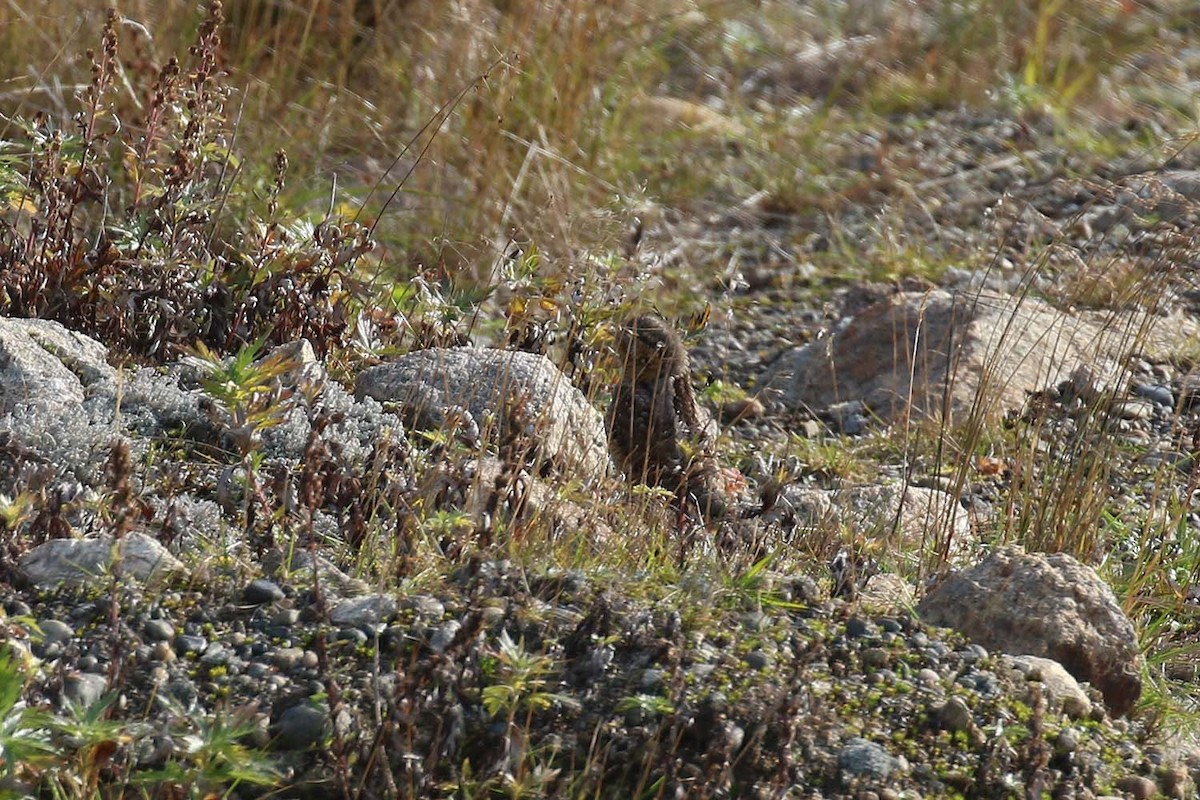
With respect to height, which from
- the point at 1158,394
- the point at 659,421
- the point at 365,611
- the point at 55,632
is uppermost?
the point at 1158,394

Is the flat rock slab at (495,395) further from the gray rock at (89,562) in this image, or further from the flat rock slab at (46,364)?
the gray rock at (89,562)

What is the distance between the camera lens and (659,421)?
3.73 meters

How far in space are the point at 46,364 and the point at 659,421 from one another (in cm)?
143

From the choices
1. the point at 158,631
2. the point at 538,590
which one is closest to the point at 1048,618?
the point at 538,590

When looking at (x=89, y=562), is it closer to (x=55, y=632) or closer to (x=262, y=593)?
(x=55, y=632)

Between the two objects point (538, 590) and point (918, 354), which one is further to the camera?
point (918, 354)

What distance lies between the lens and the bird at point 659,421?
3.63m

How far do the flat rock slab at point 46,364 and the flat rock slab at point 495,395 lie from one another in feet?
2.10

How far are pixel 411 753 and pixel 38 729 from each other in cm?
54

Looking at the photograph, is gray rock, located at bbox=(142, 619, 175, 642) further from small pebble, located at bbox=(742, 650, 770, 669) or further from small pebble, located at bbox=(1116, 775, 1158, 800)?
small pebble, located at bbox=(1116, 775, 1158, 800)

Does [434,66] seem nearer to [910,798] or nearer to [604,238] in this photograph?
[604,238]

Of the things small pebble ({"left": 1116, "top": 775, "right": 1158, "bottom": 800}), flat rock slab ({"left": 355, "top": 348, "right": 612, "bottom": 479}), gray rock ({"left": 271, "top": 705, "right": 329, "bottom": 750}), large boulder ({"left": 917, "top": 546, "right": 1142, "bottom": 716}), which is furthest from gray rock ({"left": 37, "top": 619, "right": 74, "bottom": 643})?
small pebble ({"left": 1116, "top": 775, "right": 1158, "bottom": 800})

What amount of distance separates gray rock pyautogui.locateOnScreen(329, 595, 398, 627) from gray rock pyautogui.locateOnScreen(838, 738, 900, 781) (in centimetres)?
79

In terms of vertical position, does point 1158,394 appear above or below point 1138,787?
above
